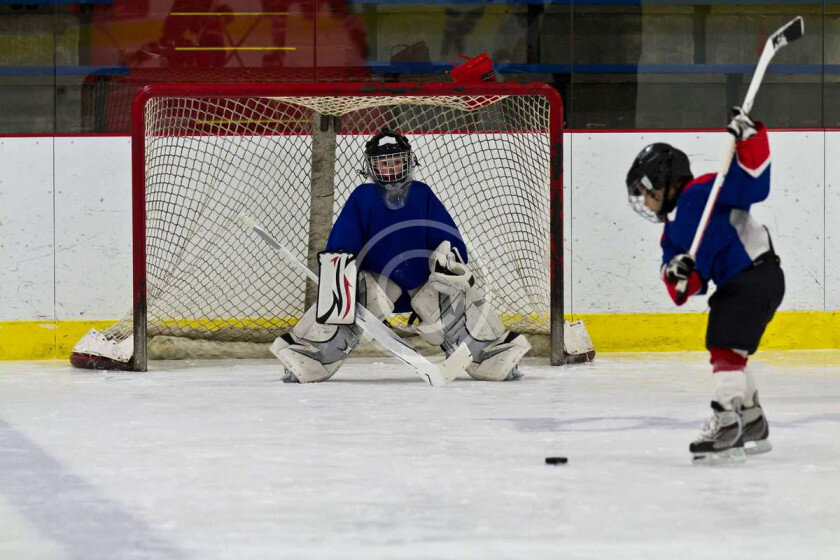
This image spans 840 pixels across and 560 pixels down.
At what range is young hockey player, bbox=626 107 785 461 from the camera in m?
3.21

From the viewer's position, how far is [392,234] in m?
5.08

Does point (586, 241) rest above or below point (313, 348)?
above

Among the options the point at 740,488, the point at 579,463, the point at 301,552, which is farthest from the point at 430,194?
the point at 301,552

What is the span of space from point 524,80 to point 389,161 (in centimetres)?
136

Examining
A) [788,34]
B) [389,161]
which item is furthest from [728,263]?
[389,161]

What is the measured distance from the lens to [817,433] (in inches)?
144

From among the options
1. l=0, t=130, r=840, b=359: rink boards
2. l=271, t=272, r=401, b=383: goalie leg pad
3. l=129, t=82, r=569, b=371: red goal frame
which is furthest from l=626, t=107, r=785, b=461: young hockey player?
l=0, t=130, r=840, b=359: rink boards

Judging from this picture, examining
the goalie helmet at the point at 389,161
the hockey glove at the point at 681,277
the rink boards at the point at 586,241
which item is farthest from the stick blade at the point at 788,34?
the rink boards at the point at 586,241

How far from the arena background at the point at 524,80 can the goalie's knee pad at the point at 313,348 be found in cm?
122

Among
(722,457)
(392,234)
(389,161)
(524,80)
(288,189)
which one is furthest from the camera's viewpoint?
(524,80)

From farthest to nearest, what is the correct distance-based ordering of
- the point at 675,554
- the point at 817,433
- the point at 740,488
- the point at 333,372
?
1. the point at 333,372
2. the point at 817,433
3. the point at 740,488
4. the point at 675,554

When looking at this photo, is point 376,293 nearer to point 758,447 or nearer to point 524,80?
point 524,80

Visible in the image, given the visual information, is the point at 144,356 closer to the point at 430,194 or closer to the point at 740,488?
the point at 430,194

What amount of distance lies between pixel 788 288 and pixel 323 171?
2173mm
